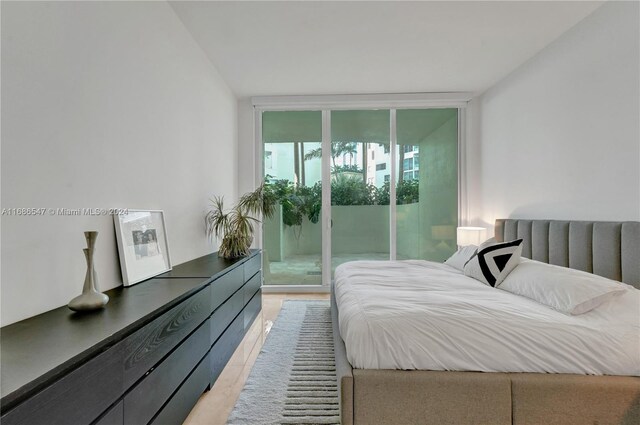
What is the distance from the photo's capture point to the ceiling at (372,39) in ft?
8.45

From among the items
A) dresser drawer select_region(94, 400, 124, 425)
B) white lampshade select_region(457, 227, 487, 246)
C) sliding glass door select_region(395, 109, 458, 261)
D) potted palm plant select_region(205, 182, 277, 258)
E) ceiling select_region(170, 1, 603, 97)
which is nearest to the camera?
dresser drawer select_region(94, 400, 124, 425)

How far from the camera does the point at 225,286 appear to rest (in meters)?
2.40

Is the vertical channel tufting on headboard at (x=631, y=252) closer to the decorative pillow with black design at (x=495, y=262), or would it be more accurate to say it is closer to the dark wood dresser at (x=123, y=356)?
the decorative pillow with black design at (x=495, y=262)

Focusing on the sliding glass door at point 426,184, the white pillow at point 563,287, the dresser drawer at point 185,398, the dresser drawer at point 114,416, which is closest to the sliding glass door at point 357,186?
the sliding glass door at point 426,184

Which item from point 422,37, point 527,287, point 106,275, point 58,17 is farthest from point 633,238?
point 58,17

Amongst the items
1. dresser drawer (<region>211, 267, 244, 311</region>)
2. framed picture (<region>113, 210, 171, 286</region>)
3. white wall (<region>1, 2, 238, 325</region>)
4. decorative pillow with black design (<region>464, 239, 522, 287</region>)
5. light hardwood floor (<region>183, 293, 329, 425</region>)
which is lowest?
light hardwood floor (<region>183, 293, 329, 425</region>)

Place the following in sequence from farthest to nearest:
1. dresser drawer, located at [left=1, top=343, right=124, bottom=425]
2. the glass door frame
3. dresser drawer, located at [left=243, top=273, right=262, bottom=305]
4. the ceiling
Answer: the glass door frame
dresser drawer, located at [left=243, top=273, right=262, bottom=305]
the ceiling
dresser drawer, located at [left=1, top=343, right=124, bottom=425]

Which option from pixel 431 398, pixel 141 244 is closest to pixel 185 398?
pixel 141 244

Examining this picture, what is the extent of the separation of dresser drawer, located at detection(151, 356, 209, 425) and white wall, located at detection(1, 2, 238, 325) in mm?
700

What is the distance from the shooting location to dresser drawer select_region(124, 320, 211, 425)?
4.08 ft

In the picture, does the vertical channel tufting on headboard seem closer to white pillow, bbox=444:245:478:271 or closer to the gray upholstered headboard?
the gray upholstered headboard

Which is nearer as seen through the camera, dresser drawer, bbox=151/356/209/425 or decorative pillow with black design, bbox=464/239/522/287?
dresser drawer, bbox=151/356/209/425

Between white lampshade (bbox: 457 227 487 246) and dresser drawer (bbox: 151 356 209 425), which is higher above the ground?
white lampshade (bbox: 457 227 487 246)

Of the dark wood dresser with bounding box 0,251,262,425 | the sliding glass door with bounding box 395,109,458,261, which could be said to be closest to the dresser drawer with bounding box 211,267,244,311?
the dark wood dresser with bounding box 0,251,262,425
